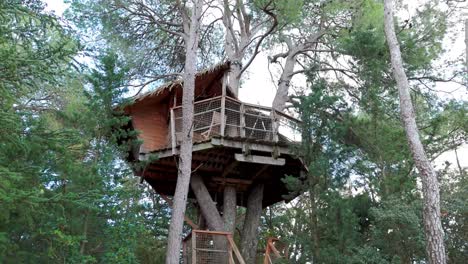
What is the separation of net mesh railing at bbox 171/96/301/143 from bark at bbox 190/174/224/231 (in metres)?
1.00

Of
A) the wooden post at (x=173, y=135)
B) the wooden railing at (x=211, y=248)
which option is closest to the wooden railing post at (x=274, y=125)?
the wooden post at (x=173, y=135)

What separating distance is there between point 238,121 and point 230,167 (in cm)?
102

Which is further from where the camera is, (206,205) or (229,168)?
(229,168)

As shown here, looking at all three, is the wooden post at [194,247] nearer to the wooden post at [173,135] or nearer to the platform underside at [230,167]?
the platform underside at [230,167]

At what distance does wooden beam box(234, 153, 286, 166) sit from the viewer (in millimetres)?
9855

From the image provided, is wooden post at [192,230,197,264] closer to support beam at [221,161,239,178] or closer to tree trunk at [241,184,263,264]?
tree trunk at [241,184,263,264]

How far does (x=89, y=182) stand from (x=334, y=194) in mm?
3777

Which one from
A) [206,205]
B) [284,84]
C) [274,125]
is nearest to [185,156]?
[206,205]

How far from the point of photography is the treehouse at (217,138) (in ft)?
32.6

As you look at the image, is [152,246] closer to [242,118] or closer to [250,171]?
[250,171]

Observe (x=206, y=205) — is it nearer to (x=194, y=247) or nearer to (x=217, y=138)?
(x=194, y=247)

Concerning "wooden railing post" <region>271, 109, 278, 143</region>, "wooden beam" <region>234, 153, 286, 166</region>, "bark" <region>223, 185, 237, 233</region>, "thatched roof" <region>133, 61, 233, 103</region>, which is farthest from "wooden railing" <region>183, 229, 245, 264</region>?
"thatched roof" <region>133, 61, 233, 103</region>

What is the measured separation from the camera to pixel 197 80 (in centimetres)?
1164

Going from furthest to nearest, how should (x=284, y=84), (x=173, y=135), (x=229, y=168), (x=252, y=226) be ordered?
(x=284, y=84), (x=252, y=226), (x=229, y=168), (x=173, y=135)
